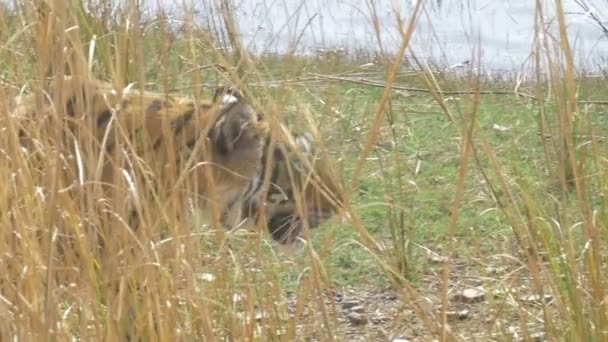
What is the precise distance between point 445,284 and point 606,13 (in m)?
2.01

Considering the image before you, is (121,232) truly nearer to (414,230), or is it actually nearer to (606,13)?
(414,230)

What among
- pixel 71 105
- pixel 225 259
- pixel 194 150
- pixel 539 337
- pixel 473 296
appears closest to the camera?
pixel 194 150

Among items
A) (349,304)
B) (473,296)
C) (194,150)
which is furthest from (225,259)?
(349,304)

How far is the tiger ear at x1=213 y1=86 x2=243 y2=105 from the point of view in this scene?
1955 millimetres

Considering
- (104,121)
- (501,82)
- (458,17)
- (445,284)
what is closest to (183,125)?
(104,121)

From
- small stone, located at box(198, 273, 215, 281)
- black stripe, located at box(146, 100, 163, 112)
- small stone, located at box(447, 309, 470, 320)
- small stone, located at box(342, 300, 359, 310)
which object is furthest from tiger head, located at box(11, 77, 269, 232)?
small stone, located at box(447, 309, 470, 320)

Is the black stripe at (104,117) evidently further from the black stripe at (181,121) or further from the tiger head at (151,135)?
the black stripe at (181,121)

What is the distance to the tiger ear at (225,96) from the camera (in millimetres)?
1955

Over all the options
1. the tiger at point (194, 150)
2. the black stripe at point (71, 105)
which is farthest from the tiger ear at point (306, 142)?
the black stripe at point (71, 105)

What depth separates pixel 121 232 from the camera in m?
1.72

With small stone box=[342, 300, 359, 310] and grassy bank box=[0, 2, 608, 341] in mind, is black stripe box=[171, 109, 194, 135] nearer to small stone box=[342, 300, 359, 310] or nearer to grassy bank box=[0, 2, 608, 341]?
grassy bank box=[0, 2, 608, 341]

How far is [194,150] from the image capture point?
1.63 m

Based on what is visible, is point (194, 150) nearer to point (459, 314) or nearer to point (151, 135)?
point (151, 135)

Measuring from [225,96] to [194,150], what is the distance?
36cm
